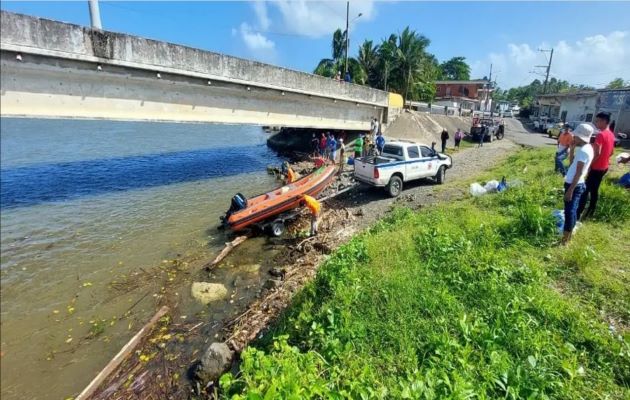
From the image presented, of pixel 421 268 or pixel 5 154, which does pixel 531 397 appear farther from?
pixel 5 154

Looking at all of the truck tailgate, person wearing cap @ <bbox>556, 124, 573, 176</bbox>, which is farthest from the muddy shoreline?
person wearing cap @ <bbox>556, 124, 573, 176</bbox>

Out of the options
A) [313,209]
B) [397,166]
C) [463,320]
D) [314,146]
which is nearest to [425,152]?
[397,166]

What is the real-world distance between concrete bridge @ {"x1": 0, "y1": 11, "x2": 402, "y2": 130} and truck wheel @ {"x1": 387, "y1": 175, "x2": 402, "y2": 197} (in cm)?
767

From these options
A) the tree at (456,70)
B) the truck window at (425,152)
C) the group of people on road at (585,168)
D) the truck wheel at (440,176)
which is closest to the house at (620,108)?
the truck wheel at (440,176)

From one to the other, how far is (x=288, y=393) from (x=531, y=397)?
7.07ft

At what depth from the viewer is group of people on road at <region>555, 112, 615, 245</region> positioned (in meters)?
5.12

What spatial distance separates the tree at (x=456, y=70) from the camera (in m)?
84.8

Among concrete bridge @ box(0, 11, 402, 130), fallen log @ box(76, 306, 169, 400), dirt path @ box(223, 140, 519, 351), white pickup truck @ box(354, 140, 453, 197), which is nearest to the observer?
fallen log @ box(76, 306, 169, 400)

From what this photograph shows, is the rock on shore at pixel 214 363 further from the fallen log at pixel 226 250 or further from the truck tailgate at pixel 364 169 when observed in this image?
the truck tailgate at pixel 364 169

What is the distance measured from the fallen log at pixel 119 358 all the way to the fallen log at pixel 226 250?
→ 1.92 metres

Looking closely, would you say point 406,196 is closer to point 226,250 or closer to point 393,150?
point 393,150

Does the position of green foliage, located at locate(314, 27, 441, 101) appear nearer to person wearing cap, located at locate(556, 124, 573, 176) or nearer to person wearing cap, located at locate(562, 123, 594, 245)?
person wearing cap, located at locate(556, 124, 573, 176)

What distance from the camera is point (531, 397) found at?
281 cm

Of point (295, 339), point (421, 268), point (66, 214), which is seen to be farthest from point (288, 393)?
point (66, 214)
